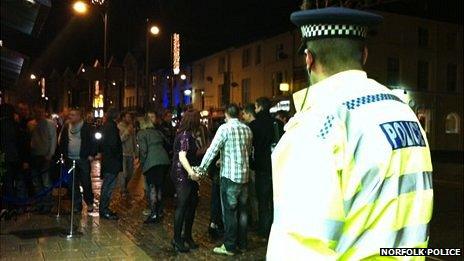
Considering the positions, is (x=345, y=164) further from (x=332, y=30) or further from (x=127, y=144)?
(x=127, y=144)

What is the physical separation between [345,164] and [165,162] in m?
7.69

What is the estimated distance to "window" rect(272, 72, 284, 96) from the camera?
39.2 m

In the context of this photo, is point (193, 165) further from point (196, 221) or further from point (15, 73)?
point (15, 73)

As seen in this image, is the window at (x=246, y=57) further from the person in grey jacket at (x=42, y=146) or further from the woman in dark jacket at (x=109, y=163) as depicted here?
the woman in dark jacket at (x=109, y=163)

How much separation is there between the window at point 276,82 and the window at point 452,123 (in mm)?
13162

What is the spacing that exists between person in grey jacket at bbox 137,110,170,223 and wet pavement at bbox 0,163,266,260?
0.37 meters

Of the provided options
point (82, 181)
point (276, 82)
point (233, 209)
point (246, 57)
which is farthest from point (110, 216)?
point (246, 57)

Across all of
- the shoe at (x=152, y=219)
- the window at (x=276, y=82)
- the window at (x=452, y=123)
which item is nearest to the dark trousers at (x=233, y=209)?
the shoe at (x=152, y=219)

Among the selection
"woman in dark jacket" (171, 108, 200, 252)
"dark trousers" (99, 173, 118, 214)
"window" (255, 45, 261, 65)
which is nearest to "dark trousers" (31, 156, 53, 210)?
"dark trousers" (99, 173, 118, 214)

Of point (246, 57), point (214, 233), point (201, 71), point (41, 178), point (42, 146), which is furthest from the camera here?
A: point (201, 71)

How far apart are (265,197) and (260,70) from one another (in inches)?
1330

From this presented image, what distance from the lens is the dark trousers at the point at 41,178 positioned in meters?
10.4

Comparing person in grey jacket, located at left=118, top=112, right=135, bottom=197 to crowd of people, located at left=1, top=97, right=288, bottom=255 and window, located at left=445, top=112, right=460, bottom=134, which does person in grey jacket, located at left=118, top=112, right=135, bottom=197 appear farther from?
window, located at left=445, top=112, right=460, bottom=134

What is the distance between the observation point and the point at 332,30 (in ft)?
6.06
